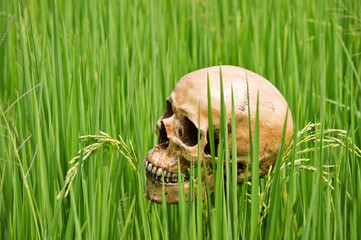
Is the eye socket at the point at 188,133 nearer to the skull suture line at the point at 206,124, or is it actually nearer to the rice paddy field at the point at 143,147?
the skull suture line at the point at 206,124

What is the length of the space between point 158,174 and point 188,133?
13 cm

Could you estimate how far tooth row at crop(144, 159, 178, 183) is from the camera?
130cm

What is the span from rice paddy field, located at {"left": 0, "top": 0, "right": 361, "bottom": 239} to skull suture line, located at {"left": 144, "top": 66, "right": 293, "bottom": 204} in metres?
0.05

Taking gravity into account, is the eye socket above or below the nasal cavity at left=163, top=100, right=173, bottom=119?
below

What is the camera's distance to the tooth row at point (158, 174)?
4.28 feet

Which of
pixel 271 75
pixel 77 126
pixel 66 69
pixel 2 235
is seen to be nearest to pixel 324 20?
pixel 271 75

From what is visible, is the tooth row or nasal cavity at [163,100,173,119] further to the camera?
nasal cavity at [163,100,173,119]

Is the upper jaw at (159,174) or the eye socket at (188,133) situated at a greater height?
the eye socket at (188,133)

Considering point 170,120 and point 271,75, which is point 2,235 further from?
point 271,75

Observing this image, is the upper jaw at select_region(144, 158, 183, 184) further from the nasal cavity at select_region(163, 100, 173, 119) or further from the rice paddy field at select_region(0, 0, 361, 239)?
the nasal cavity at select_region(163, 100, 173, 119)

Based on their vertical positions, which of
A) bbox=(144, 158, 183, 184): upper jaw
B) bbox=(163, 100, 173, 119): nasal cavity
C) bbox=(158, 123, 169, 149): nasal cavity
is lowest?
bbox=(144, 158, 183, 184): upper jaw

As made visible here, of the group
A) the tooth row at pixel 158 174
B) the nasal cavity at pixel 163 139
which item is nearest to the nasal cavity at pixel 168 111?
the nasal cavity at pixel 163 139

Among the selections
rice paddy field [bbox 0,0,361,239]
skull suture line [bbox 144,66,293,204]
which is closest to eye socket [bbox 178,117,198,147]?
skull suture line [bbox 144,66,293,204]

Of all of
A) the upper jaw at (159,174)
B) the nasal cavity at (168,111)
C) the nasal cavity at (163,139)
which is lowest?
the upper jaw at (159,174)
